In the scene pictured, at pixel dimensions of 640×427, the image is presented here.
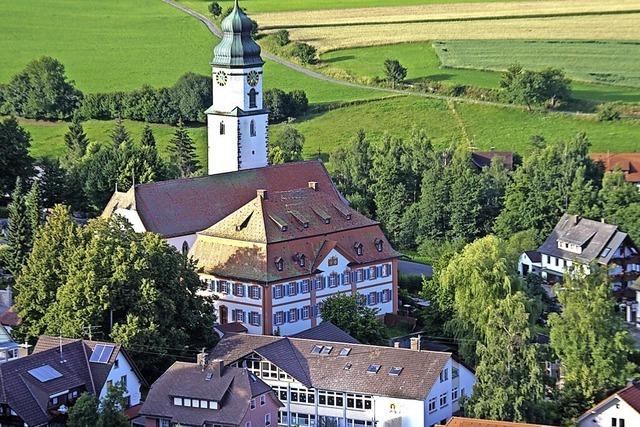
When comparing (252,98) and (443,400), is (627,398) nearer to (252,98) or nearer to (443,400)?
(443,400)

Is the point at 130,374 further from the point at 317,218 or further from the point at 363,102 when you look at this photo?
the point at 363,102

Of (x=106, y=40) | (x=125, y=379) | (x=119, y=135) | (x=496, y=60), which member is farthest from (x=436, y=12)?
(x=125, y=379)

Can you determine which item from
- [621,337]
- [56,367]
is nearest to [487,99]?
[621,337]

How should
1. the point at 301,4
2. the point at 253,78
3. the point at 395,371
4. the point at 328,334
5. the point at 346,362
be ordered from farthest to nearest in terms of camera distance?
the point at 301,4 < the point at 253,78 < the point at 328,334 < the point at 346,362 < the point at 395,371

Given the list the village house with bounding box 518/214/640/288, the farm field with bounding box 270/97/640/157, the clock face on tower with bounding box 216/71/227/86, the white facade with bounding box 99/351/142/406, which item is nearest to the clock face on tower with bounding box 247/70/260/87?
the clock face on tower with bounding box 216/71/227/86

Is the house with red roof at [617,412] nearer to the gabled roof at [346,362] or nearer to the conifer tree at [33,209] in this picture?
the gabled roof at [346,362]

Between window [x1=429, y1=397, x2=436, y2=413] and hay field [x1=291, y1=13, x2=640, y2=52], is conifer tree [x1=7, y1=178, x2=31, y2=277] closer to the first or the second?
window [x1=429, y1=397, x2=436, y2=413]
